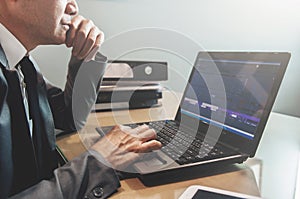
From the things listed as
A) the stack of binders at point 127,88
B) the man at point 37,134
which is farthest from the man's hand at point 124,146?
the stack of binders at point 127,88

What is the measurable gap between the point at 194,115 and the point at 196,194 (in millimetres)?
370

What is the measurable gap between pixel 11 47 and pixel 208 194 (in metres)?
0.56

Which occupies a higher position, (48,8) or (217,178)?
(48,8)

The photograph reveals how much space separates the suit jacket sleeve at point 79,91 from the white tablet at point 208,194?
0.60 m

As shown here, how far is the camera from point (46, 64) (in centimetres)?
139

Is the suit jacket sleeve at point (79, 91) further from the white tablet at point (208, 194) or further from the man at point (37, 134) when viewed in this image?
the white tablet at point (208, 194)

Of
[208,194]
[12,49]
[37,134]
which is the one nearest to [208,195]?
[208,194]

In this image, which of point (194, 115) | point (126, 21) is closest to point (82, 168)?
point (194, 115)

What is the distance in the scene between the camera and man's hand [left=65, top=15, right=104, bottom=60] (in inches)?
34.6

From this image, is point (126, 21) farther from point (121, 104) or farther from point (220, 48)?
point (220, 48)

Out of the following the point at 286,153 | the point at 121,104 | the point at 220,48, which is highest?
the point at 220,48

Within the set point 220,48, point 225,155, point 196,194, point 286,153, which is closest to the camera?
point 196,194

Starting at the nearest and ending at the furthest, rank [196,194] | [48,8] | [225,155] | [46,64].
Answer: [196,194] → [225,155] → [48,8] → [46,64]

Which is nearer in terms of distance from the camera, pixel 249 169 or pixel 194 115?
pixel 249 169
